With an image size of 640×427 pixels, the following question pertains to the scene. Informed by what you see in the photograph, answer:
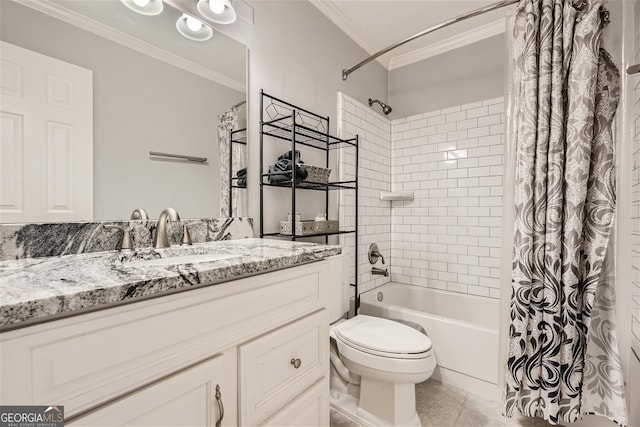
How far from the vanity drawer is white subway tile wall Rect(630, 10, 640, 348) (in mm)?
1382

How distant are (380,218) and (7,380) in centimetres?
235

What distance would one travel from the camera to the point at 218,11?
4.51 ft

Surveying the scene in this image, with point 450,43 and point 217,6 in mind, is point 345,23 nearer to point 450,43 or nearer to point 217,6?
point 450,43

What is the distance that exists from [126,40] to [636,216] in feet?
7.37

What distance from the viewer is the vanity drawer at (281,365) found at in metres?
0.76

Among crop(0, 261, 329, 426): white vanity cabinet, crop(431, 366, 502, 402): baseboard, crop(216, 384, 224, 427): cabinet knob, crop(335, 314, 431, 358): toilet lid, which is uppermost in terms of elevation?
crop(0, 261, 329, 426): white vanity cabinet

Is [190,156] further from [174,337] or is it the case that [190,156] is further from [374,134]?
[374,134]

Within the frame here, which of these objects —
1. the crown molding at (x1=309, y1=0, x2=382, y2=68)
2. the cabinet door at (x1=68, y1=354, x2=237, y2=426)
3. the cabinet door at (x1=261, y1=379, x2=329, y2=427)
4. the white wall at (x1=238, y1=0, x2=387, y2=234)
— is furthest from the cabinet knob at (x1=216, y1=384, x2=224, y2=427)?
the crown molding at (x1=309, y1=0, x2=382, y2=68)

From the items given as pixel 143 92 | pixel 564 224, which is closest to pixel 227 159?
pixel 143 92

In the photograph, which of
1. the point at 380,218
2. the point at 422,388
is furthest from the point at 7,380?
the point at 380,218

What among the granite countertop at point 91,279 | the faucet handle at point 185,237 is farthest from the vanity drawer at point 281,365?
the faucet handle at point 185,237

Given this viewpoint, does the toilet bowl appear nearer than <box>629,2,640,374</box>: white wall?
No

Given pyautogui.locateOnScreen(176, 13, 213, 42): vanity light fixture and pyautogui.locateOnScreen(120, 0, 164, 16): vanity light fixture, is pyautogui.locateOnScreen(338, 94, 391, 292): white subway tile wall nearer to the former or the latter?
pyautogui.locateOnScreen(176, 13, 213, 42): vanity light fixture

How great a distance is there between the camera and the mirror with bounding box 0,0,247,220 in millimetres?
934
